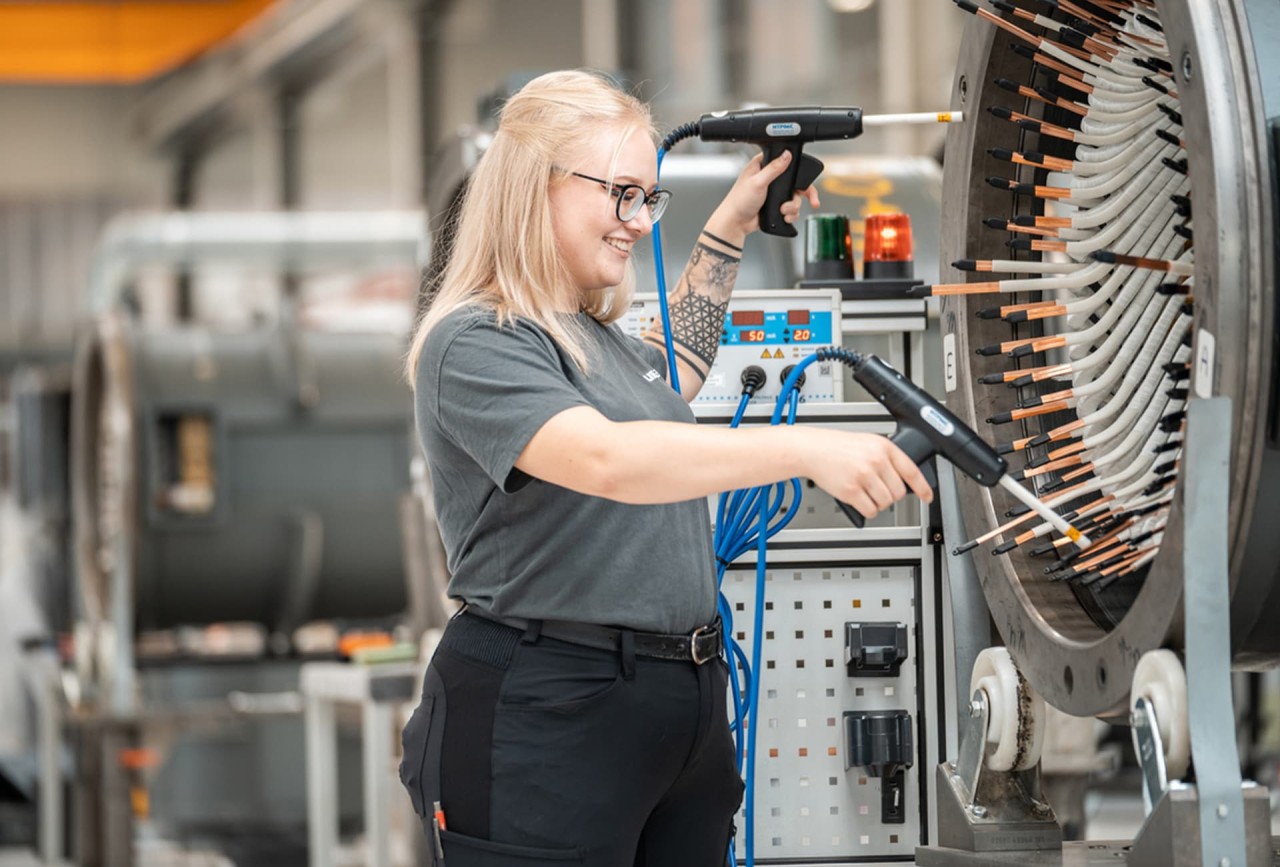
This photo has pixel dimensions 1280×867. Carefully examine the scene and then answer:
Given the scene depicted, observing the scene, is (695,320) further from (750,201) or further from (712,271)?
(750,201)

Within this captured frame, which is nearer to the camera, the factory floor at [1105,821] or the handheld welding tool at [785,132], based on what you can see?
the handheld welding tool at [785,132]

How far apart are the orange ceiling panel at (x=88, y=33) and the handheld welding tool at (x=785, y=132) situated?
12905mm

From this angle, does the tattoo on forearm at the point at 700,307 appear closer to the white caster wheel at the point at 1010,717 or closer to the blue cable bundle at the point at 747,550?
the blue cable bundle at the point at 747,550

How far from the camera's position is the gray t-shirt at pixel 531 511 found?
62.6 inches

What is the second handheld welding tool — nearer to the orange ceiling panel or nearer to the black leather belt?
the black leather belt

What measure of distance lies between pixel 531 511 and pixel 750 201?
1.88 feet

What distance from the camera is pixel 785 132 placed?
1974 millimetres

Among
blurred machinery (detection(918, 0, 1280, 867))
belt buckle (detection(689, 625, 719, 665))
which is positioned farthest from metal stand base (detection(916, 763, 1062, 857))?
belt buckle (detection(689, 625, 719, 665))

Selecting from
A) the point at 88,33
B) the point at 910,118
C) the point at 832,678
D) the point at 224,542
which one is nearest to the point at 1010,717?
the point at 832,678

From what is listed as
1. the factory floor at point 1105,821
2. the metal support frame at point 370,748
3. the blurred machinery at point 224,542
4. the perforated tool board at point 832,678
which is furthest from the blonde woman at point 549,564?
the blurred machinery at point 224,542

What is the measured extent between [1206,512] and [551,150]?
2.39ft

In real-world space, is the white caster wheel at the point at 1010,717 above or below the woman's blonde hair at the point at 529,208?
below

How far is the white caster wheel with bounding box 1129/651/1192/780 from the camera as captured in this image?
145cm

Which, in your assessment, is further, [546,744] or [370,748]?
[370,748]
